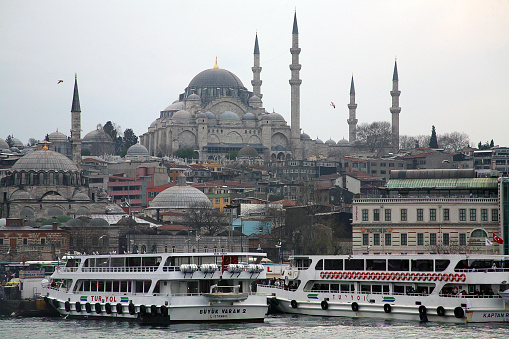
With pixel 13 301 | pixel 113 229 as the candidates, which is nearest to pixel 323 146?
pixel 113 229

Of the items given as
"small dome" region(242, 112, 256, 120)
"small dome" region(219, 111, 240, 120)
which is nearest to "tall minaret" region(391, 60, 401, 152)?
"small dome" region(242, 112, 256, 120)

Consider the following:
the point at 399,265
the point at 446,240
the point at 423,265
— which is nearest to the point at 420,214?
the point at 446,240

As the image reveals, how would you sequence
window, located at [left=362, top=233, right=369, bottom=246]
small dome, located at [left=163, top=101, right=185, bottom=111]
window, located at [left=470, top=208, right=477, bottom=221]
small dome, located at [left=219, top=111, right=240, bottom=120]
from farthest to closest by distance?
small dome, located at [left=163, top=101, right=185, bottom=111] → small dome, located at [left=219, top=111, right=240, bottom=120] → window, located at [left=362, top=233, right=369, bottom=246] → window, located at [left=470, top=208, right=477, bottom=221]

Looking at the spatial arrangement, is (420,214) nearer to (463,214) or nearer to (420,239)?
(420,239)

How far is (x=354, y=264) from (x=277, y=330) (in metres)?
5.95

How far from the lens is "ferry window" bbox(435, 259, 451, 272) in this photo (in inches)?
1508

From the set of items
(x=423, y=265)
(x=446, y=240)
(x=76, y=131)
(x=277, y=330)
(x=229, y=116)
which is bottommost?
(x=277, y=330)

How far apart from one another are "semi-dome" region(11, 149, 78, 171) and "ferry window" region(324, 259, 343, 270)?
183 ft

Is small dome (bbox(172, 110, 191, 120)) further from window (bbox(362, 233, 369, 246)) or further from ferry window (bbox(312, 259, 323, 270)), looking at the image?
ferry window (bbox(312, 259, 323, 270))

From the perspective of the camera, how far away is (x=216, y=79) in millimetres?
155750

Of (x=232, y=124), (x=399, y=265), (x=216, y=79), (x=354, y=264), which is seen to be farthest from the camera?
(x=216, y=79)

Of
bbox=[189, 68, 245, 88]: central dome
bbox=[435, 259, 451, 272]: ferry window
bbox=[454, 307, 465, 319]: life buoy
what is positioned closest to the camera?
bbox=[454, 307, 465, 319]: life buoy

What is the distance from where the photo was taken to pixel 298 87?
130 m

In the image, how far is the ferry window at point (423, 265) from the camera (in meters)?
38.8
